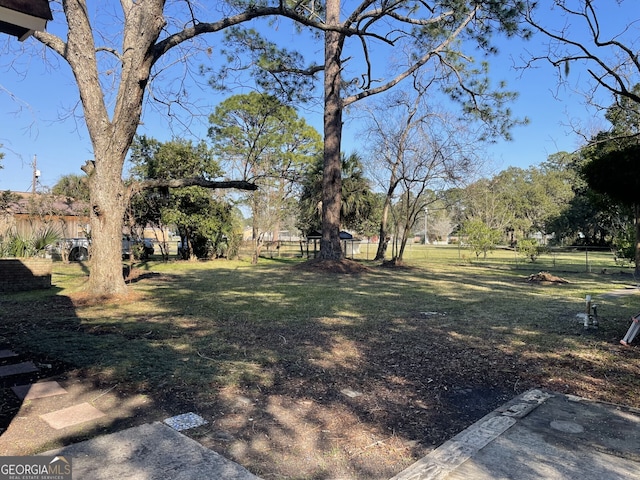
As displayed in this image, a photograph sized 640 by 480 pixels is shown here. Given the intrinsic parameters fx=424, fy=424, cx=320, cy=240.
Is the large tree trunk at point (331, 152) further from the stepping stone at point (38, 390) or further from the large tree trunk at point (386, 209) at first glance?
the stepping stone at point (38, 390)

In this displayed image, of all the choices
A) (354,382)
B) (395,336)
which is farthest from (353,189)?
(354,382)

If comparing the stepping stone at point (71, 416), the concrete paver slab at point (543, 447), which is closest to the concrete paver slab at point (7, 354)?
the stepping stone at point (71, 416)

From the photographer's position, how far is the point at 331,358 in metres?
4.57

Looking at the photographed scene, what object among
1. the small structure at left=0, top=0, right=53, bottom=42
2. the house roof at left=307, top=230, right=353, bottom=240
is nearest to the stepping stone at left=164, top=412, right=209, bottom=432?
the small structure at left=0, top=0, right=53, bottom=42

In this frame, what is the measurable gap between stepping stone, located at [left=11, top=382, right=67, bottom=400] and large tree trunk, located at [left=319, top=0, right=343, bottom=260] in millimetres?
12504

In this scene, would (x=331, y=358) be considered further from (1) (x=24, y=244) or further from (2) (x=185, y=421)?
(1) (x=24, y=244)

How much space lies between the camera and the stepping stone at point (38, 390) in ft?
10.6

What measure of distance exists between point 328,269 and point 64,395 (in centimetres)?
1189

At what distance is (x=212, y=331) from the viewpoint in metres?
5.76

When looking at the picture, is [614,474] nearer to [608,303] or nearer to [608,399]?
[608,399]

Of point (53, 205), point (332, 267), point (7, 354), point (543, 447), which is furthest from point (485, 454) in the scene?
point (53, 205)

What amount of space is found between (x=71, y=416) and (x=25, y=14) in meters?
2.83

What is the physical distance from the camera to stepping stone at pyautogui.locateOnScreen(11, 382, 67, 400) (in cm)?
323

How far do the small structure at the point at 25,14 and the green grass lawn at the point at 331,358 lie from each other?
2.88 m
